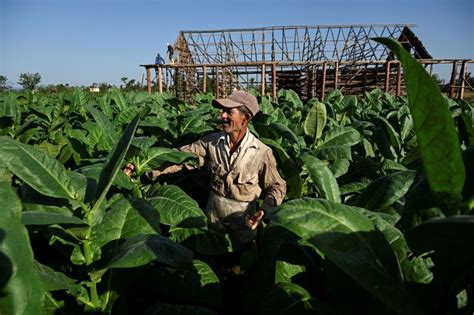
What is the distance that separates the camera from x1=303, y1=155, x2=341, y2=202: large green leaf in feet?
4.49

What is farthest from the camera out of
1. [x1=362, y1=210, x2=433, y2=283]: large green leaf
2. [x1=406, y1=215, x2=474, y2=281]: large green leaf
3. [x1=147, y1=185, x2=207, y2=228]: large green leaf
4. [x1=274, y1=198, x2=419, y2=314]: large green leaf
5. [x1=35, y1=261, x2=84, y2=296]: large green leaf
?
[x1=147, y1=185, x2=207, y2=228]: large green leaf

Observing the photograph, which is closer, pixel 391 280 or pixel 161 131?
pixel 391 280

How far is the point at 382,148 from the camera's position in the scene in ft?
9.60

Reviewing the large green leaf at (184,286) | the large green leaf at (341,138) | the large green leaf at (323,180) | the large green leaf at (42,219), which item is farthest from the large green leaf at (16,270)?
the large green leaf at (341,138)

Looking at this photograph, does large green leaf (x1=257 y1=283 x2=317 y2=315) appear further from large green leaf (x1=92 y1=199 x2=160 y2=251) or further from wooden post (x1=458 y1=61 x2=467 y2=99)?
wooden post (x1=458 y1=61 x2=467 y2=99)

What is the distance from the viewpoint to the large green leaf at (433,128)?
639 mm

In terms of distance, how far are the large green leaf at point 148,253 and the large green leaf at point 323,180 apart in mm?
530

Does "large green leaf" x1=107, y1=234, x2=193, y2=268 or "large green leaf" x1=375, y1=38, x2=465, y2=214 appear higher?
"large green leaf" x1=375, y1=38, x2=465, y2=214

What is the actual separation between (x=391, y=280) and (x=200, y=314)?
0.61 m

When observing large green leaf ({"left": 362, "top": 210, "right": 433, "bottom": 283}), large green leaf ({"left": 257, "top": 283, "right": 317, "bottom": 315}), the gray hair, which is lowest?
large green leaf ({"left": 257, "top": 283, "right": 317, "bottom": 315})

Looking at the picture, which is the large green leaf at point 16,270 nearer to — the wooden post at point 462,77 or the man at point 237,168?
the man at point 237,168

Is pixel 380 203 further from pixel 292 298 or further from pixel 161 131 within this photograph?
pixel 161 131

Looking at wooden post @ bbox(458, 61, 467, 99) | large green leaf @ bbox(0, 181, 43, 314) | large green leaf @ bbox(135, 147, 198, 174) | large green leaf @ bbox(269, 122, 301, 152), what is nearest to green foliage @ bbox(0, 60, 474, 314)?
large green leaf @ bbox(0, 181, 43, 314)

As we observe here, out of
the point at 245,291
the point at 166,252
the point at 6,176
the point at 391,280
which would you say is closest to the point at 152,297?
the point at 245,291
